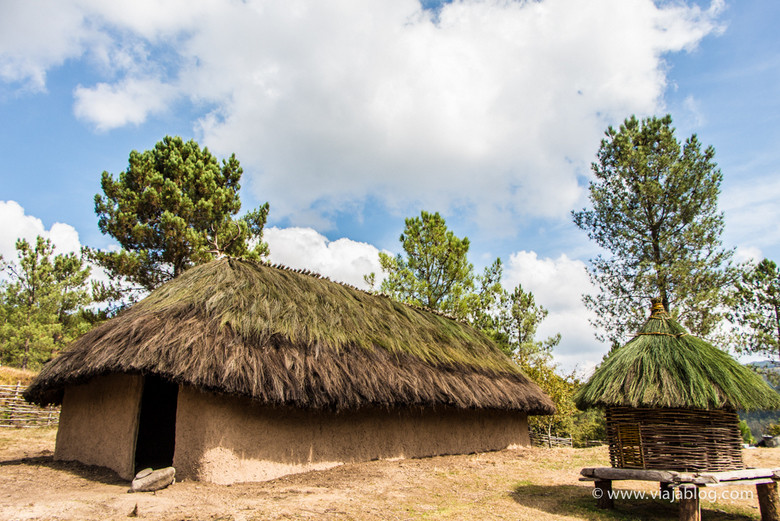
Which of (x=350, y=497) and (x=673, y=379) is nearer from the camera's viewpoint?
(x=673, y=379)

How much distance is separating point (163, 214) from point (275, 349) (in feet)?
32.7

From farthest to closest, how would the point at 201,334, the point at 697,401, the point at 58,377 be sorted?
1. the point at 58,377
2. the point at 201,334
3. the point at 697,401

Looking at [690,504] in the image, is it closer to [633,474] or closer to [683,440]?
[633,474]

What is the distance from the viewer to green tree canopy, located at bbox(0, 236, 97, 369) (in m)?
→ 23.7

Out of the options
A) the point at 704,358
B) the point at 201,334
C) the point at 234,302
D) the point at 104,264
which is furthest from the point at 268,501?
the point at 104,264

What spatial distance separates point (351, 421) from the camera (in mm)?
8492

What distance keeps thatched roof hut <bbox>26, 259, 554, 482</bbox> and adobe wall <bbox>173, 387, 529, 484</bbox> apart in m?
0.02

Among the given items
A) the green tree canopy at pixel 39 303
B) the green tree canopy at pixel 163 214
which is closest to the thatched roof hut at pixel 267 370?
the green tree canopy at pixel 163 214

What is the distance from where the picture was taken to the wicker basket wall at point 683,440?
5418mm

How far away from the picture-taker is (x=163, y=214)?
50.2ft

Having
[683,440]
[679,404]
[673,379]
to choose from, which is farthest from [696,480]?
[673,379]

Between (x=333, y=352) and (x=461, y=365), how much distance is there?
398 centimetres

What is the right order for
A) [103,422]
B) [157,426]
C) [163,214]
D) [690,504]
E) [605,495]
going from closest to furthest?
[690,504], [605,495], [103,422], [157,426], [163,214]

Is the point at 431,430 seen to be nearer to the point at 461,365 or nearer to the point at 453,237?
the point at 461,365
